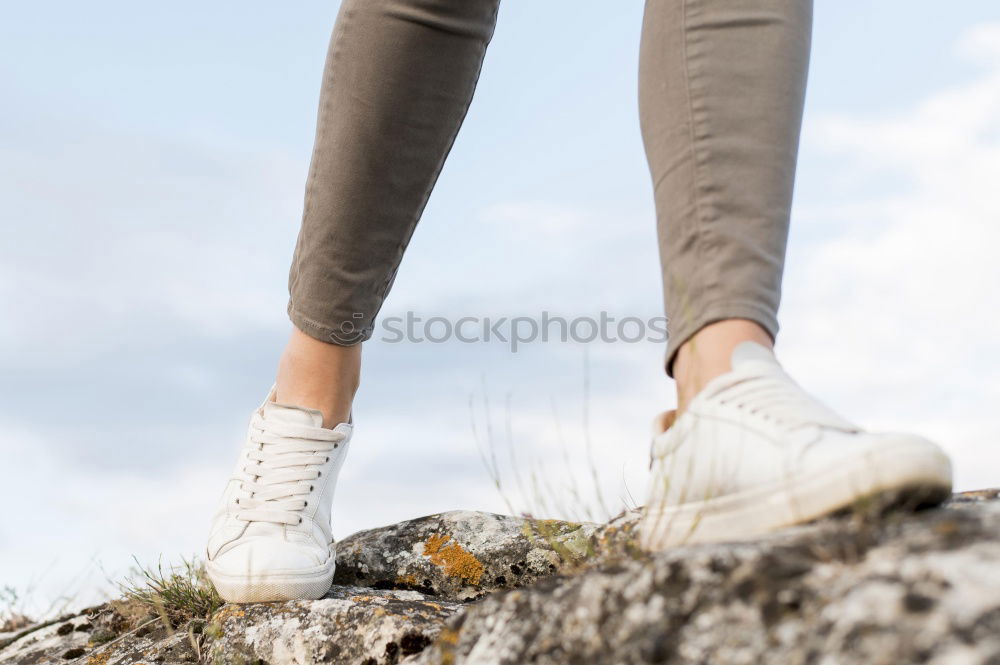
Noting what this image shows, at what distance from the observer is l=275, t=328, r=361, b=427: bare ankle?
2.25 metres

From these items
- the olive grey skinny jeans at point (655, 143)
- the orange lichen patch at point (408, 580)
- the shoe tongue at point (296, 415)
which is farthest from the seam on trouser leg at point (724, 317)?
the orange lichen patch at point (408, 580)

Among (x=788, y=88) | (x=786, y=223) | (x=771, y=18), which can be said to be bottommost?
(x=786, y=223)

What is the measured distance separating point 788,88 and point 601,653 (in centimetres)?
109

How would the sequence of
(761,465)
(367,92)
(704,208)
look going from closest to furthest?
(761,465)
(704,208)
(367,92)

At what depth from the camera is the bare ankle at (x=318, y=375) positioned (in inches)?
88.7

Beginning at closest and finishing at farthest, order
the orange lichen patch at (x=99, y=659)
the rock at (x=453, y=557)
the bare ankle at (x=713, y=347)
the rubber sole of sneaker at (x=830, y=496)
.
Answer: the rubber sole of sneaker at (x=830, y=496) → the bare ankle at (x=713, y=347) → the orange lichen patch at (x=99, y=659) → the rock at (x=453, y=557)

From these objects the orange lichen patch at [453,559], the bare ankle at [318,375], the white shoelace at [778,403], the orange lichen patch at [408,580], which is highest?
the bare ankle at [318,375]

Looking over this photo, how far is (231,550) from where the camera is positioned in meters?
2.19

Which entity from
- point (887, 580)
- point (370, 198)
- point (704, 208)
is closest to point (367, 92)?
point (370, 198)

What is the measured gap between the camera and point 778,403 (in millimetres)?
1355

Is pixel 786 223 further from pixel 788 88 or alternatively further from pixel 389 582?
pixel 389 582

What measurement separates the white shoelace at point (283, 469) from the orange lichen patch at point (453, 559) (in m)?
0.47

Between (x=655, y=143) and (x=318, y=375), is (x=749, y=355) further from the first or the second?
(x=318, y=375)

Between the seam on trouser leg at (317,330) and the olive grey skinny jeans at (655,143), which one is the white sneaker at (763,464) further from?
the seam on trouser leg at (317,330)
